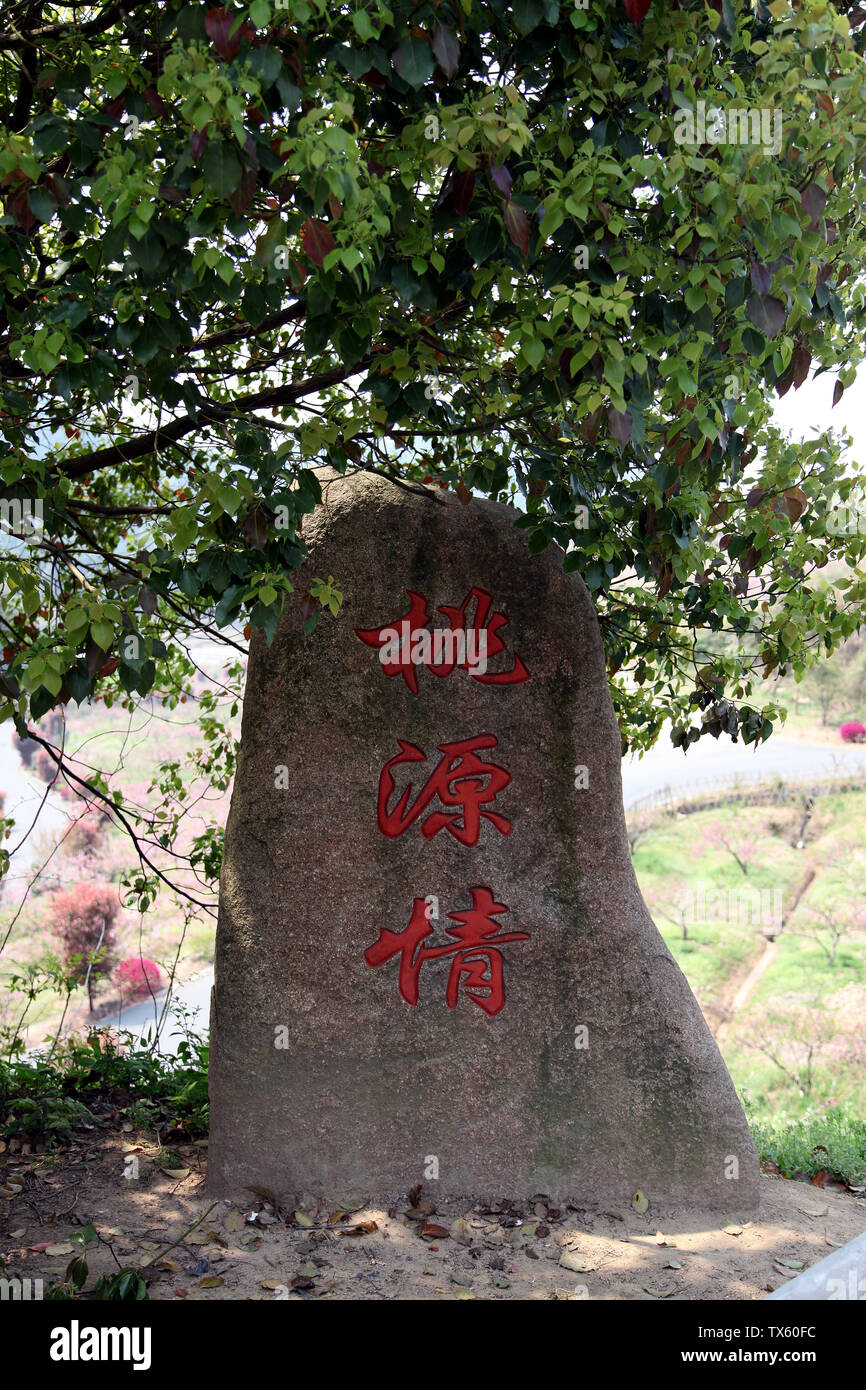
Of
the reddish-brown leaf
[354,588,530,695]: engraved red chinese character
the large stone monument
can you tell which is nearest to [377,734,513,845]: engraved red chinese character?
the large stone monument

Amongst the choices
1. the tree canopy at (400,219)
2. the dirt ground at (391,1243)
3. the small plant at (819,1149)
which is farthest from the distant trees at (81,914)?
the tree canopy at (400,219)

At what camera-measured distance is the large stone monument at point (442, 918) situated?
13.8 ft

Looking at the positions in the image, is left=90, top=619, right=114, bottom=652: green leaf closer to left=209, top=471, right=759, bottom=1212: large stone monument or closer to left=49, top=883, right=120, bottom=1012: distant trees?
left=209, top=471, right=759, bottom=1212: large stone monument

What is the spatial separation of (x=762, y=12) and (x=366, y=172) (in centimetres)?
160

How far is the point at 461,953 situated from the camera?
4.30m

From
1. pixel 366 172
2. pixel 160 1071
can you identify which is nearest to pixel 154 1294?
pixel 160 1071

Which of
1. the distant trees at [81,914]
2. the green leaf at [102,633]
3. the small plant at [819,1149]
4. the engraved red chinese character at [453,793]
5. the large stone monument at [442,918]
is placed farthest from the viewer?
the distant trees at [81,914]

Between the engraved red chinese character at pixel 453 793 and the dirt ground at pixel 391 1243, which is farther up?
the engraved red chinese character at pixel 453 793

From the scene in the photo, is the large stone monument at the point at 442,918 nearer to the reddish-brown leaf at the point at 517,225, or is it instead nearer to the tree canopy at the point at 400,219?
the tree canopy at the point at 400,219

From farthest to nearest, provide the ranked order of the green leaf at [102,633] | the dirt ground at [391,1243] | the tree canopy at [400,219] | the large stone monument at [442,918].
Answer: the large stone monument at [442,918], the dirt ground at [391,1243], the green leaf at [102,633], the tree canopy at [400,219]

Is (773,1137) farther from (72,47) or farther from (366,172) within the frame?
(72,47)

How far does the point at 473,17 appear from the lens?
279cm

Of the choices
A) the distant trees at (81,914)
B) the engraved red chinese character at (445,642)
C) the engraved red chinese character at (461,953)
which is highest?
the engraved red chinese character at (445,642)

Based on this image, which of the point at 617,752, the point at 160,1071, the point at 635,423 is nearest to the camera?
the point at 635,423
